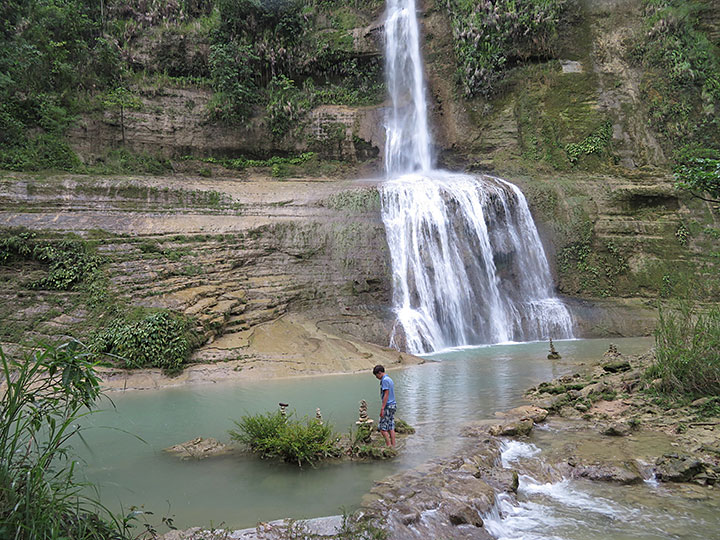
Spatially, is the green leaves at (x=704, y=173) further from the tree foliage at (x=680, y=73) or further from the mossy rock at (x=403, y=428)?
the tree foliage at (x=680, y=73)

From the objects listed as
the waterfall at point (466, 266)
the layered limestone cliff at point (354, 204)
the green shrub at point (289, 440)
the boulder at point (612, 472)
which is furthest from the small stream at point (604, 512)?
the waterfall at point (466, 266)

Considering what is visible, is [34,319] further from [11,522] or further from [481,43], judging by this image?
[481,43]

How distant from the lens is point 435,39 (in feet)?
91.4

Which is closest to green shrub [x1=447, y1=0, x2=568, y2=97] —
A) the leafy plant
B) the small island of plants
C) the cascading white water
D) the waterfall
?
the cascading white water

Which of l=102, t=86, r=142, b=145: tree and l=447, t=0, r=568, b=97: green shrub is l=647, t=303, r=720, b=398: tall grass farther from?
l=102, t=86, r=142, b=145: tree

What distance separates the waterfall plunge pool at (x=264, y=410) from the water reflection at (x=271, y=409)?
0.06 ft

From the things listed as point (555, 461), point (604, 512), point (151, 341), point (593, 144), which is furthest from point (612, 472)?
point (593, 144)

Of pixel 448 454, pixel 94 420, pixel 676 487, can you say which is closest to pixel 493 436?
pixel 448 454

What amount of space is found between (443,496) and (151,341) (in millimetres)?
9810

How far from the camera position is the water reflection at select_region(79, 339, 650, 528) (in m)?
4.59

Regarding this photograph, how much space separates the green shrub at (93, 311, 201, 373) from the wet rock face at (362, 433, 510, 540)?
8.65 metres

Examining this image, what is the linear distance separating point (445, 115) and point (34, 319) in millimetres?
21982

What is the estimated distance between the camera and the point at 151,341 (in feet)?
39.7

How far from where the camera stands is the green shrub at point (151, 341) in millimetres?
11867
